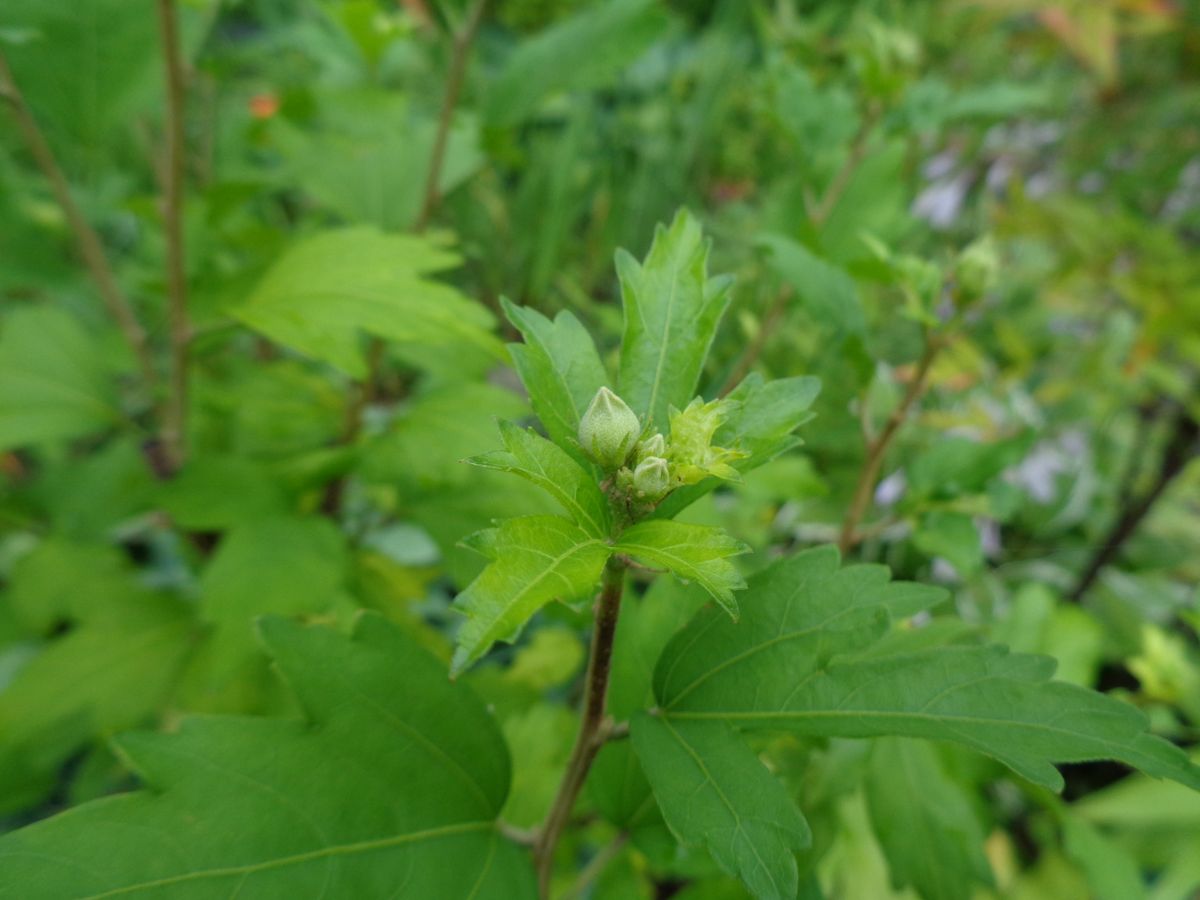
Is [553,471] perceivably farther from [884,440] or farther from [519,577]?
[884,440]

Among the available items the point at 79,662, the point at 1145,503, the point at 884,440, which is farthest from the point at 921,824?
the point at 79,662

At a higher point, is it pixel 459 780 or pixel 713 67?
pixel 713 67

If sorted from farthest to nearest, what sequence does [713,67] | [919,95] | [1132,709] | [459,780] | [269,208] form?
[713,67]
[269,208]
[919,95]
[459,780]
[1132,709]

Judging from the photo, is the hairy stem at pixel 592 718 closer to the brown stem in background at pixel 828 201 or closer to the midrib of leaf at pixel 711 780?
the midrib of leaf at pixel 711 780

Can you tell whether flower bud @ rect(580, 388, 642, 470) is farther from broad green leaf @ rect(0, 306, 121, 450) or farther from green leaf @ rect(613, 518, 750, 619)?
broad green leaf @ rect(0, 306, 121, 450)

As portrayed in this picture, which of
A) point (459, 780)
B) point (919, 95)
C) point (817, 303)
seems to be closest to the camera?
point (459, 780)

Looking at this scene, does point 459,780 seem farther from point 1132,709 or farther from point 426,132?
point 426,132

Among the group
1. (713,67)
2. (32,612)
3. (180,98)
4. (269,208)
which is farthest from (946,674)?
(713,67)

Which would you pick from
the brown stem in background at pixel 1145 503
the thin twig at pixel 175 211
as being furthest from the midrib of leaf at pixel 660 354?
the brown stem in background at pixel 1145 503
